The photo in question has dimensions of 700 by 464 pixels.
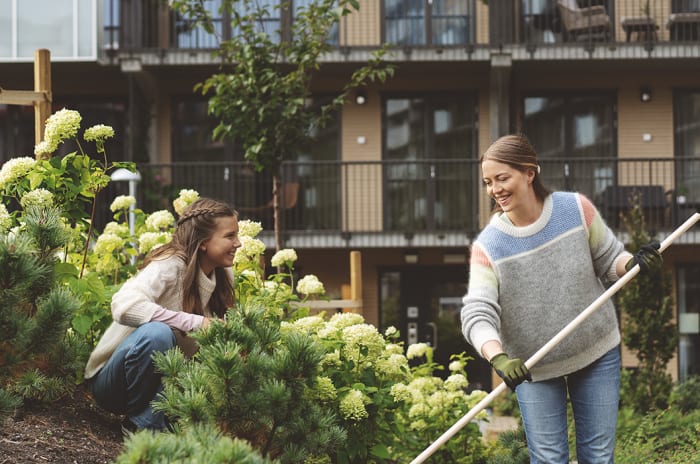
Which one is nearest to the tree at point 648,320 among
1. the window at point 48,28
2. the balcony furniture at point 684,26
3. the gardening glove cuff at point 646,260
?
the balcony furniture at point 684,26

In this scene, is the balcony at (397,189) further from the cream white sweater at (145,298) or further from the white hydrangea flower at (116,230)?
the cream white sweater at (145,298)

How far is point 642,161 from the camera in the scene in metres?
14.6

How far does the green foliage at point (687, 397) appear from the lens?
10.8m

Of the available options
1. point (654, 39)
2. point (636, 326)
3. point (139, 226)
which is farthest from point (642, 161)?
point (139, 226)

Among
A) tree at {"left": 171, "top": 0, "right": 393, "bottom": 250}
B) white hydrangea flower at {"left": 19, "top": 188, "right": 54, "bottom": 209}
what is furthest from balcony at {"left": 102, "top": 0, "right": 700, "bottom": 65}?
white hydrangea flower at {"left": 19, "top": 188, "right": 54, "bottom": 209}

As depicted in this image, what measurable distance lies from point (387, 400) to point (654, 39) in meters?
11.8

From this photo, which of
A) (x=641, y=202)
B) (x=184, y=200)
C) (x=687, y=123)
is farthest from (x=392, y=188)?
(x=184, y=200)

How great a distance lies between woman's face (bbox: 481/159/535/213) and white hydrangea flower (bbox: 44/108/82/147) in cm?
230

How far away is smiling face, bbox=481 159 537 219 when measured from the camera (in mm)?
3406

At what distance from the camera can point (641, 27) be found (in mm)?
14578

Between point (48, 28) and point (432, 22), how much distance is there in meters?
6.05

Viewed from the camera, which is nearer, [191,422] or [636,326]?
[191,422]

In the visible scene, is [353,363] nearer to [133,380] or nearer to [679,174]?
[133,380]

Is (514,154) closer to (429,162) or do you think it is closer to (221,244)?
(221,244)
